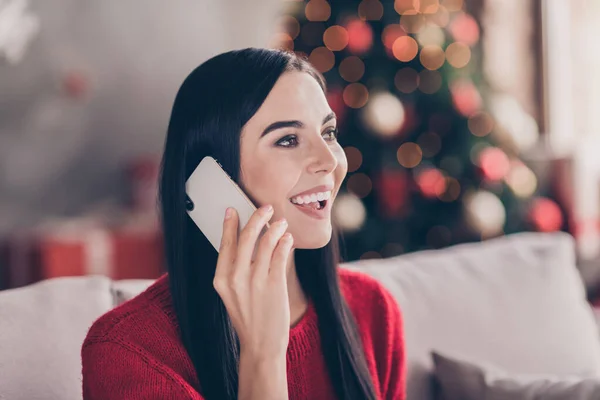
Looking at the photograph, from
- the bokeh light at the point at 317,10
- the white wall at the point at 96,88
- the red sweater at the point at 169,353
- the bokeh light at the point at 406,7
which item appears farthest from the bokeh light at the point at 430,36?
the red sweater at the point at 169,353

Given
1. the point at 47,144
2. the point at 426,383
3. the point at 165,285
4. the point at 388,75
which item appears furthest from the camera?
the point at 47,144

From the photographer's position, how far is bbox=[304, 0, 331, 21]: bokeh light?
359 cm

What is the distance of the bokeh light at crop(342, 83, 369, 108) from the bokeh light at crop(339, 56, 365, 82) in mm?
38

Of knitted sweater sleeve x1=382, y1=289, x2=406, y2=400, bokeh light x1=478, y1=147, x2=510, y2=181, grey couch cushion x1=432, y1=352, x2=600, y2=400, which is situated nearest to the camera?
grey couch cushion x1=432, y1=352, x2=600, y2=400

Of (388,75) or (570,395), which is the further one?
(388,75)

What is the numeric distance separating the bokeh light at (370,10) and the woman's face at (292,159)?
2.49 m

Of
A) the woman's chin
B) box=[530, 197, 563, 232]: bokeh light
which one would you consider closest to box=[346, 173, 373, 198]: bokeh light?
box=[530, 197, 563, 232]: bokeh light

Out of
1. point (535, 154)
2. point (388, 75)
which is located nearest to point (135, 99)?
point (388, 75)

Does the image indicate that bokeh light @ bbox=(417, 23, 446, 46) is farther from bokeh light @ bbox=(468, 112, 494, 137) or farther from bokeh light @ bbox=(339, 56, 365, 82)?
bokeh light @ bbox=(468, 112, 494, 137)

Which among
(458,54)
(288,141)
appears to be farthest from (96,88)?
(288,141)

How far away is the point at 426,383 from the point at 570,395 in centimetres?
30

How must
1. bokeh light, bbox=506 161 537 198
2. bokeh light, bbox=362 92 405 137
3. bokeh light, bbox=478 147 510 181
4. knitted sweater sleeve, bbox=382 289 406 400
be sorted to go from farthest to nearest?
1. bokeh light, bbox=506 161 537 198
2. bokeh light, bbox=478 147 510 181
3. bokeh light, bbox=362 92 405 137
4. knitted sweater sleeve, bbox=382 289 406 400

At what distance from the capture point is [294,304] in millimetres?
1353

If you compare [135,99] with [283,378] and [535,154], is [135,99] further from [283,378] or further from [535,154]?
[283,378]
